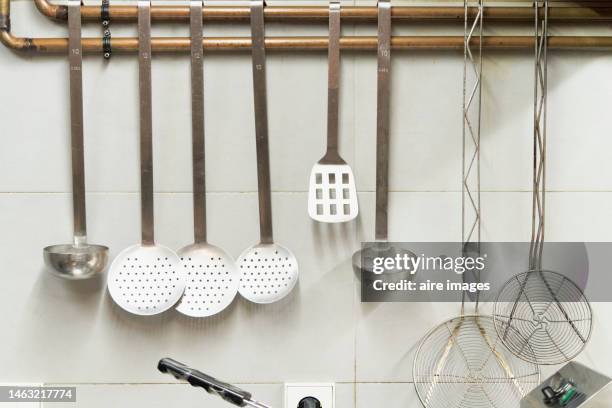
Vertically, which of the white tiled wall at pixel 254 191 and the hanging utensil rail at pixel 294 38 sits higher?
the hanging utensil rail at pixel 294 38

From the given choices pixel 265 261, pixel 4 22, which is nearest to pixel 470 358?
pixel 265 261

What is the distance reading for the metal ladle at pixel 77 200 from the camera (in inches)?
39.8

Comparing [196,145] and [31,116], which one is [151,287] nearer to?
[196,145]

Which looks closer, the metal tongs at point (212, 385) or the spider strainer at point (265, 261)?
the metal tongs at point (212, 385)

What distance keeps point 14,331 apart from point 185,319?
297 millimetres

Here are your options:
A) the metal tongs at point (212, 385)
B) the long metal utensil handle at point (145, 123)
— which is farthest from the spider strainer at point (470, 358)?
the long metal utensil handle at point (145, 123)

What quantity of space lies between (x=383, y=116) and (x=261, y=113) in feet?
0.67

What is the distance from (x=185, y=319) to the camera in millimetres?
1065

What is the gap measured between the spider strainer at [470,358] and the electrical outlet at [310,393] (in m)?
0.15

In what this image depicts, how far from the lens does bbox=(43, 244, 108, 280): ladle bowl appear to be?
1010 millimetres

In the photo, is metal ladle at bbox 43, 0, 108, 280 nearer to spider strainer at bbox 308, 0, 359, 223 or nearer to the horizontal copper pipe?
the horizontal copper pipe

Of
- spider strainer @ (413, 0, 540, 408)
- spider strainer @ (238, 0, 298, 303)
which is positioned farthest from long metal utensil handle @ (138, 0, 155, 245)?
spider strainer @ (413, 0, 540, 408)

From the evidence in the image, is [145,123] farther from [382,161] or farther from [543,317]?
[543,317]

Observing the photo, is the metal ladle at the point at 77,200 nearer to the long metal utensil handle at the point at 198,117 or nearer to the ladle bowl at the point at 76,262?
the ladle bowl at the point at 76,262
